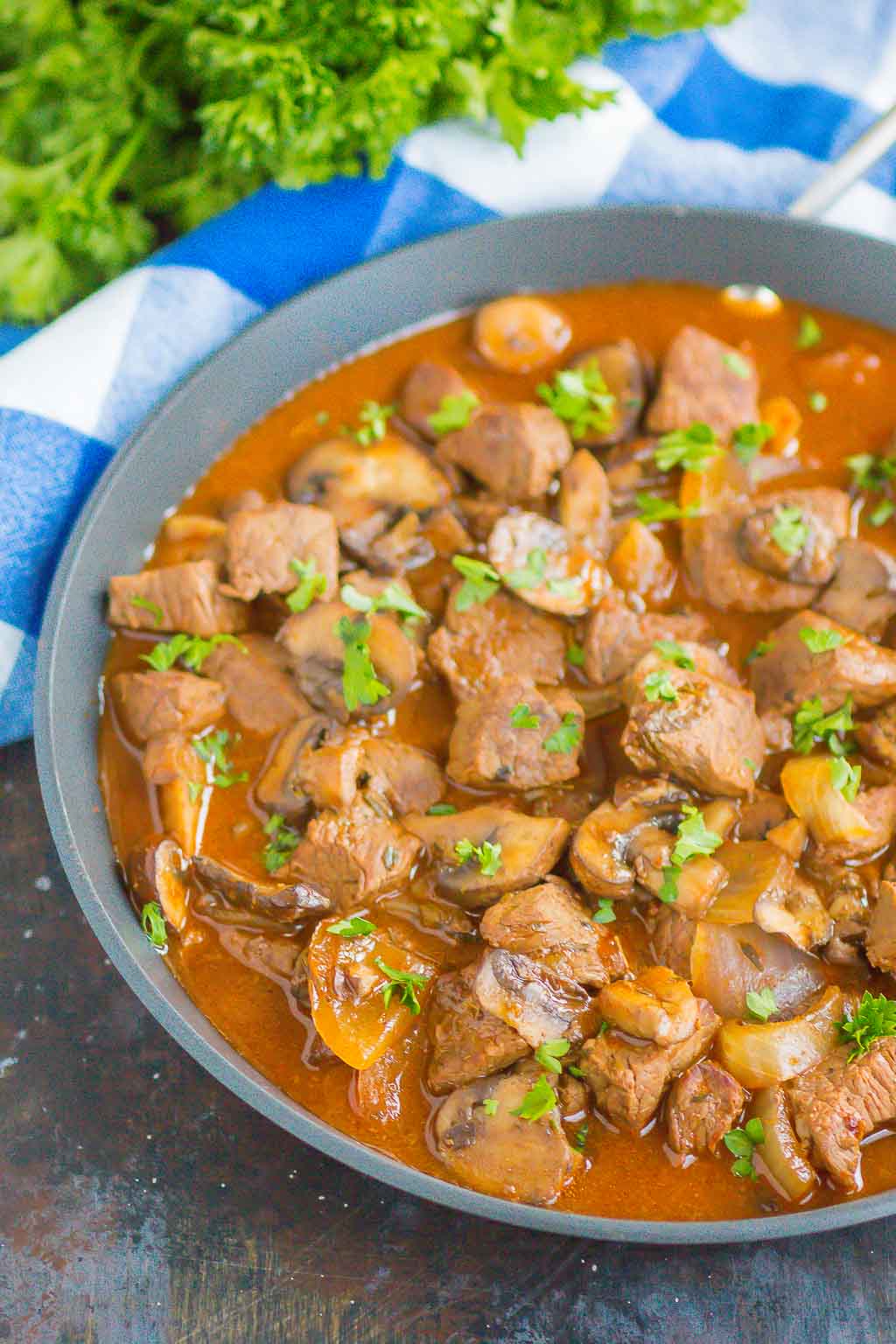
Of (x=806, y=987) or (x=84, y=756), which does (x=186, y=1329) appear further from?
(x=806, y=987)

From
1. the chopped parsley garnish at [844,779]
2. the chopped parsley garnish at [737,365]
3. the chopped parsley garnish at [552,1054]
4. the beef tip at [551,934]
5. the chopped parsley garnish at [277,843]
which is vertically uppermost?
the chopped parsley garnish at [737,365]

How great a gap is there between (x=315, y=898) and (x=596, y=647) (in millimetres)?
1100

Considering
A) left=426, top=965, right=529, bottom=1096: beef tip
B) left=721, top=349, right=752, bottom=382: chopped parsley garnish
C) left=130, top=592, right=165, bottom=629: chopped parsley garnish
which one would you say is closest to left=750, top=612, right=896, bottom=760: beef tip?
left=721, top=349, right=752, bottom=382: chopped parsley garnish

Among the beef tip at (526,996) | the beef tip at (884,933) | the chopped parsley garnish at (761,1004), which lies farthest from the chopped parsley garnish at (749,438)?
the beef tip at (526,996)

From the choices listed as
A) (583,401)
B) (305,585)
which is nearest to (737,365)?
(583,401)

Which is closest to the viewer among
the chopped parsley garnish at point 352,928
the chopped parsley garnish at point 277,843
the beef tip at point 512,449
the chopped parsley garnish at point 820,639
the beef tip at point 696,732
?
the chopped parsley garnish at point 352,928

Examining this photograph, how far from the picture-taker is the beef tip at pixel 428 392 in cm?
427

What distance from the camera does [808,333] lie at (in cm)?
445

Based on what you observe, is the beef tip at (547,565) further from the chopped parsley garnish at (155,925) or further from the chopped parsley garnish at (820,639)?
the chopped parsley garnish at (155,925)

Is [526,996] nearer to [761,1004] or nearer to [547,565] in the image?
[761,1004]

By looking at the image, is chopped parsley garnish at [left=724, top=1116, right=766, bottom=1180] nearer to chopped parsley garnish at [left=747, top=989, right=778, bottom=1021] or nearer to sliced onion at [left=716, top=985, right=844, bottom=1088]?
sliced onion at [left=716, top=985, right=844, bottom=1088]

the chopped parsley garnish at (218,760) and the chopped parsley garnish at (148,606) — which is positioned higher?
the chopped parsley garnish at (148,606)

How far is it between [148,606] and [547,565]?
1187mm

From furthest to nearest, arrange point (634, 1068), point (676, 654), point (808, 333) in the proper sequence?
point (808, 333) → point (676, 654) → point (634, 1068)
